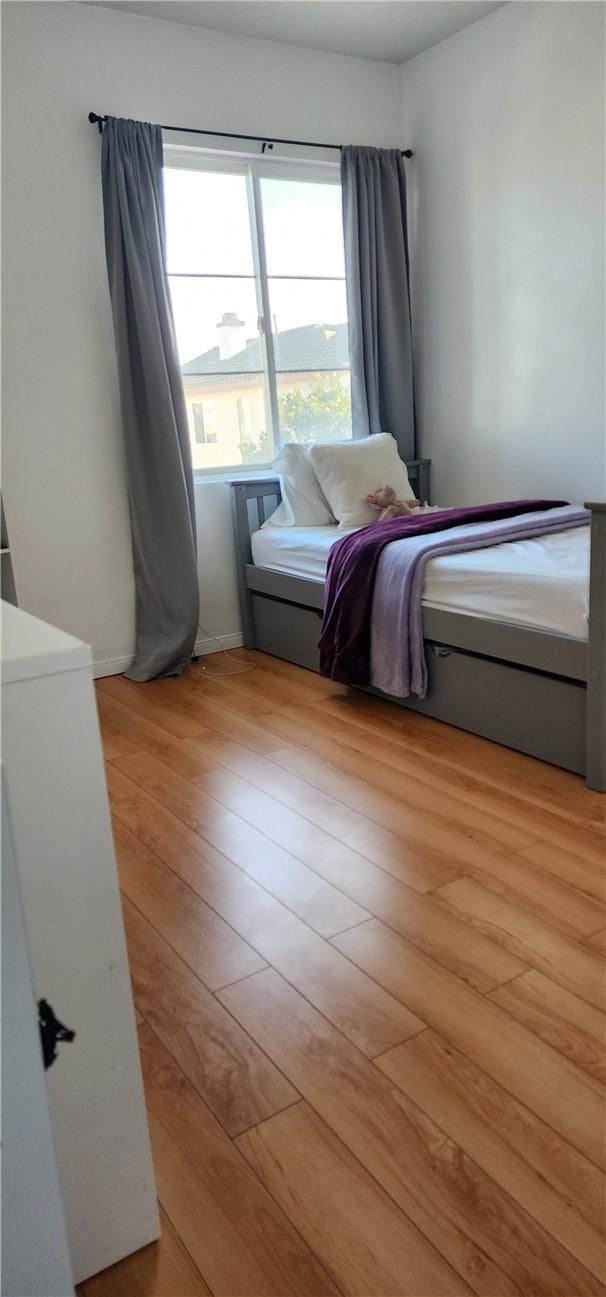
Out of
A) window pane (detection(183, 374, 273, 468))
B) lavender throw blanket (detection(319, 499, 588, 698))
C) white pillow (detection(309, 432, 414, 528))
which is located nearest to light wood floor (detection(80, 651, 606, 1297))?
lavender throw blanket (detection(319, 499, 588, 698))

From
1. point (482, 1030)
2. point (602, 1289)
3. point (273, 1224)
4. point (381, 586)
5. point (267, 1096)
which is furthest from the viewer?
point (381, 586)

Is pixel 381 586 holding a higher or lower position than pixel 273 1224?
higher

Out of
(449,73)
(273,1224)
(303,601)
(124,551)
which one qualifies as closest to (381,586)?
(303,601)

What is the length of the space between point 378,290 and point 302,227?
44 centimetres

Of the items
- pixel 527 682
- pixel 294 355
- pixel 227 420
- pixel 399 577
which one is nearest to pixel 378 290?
pixel 294 355

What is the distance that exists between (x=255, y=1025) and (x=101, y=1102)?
53 centimetres

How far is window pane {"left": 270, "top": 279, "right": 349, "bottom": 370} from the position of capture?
13.1 ft

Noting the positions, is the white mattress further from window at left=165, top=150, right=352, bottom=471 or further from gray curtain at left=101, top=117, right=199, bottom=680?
window at left=165, top=150, right=352, bottom=471

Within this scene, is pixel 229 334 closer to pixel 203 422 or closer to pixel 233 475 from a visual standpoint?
pixel 203 422

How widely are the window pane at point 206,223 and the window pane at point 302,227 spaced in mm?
119

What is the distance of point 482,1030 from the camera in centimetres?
148

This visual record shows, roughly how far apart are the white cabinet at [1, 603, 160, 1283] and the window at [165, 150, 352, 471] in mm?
2952

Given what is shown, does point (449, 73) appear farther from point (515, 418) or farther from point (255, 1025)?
point (255, 1025)

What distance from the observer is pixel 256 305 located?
3.92 m
